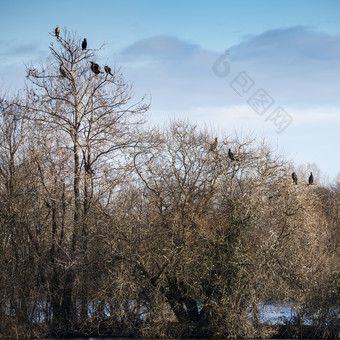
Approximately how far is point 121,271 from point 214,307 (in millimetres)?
3597

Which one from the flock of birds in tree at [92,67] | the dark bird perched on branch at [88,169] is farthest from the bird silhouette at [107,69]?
the dark bird perched on branch at [88,169]

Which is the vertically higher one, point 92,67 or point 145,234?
point 92,67

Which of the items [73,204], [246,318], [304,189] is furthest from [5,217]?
[304,189]

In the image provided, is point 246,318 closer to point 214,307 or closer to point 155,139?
point 214,307

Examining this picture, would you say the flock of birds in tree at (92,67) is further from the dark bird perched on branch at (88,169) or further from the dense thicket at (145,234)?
the dark bird perched on branch at (88,169)

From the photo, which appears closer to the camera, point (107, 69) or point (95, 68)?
point (95, 68)

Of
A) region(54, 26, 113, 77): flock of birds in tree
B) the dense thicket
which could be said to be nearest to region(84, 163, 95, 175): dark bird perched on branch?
the dense thicket

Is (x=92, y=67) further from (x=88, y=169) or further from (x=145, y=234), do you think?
(x=145, y=234)

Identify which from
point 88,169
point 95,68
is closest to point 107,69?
point 95,68

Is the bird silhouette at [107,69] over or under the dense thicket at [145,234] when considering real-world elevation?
over

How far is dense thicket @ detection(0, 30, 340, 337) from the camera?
19.9 metres

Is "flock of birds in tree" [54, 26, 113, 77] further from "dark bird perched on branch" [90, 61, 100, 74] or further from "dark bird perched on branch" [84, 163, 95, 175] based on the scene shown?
"dark bird perched on branch" [84, 163, 95, 175]

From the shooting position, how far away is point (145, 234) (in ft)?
65.9

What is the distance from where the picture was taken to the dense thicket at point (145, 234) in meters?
19.9
